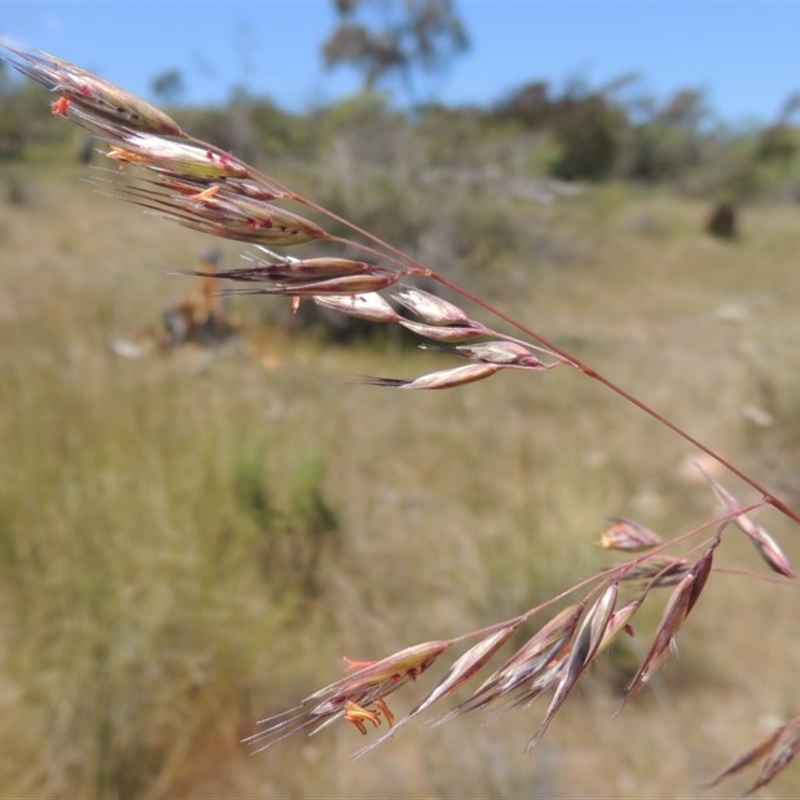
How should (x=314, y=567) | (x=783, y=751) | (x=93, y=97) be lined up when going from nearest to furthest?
(x=93, y=97) < (x=783, y=751) < (x=314, y=567)

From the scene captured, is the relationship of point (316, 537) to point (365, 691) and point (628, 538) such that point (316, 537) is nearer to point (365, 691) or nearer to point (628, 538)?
point (628, 538)

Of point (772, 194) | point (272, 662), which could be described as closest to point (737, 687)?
point (272, 662)

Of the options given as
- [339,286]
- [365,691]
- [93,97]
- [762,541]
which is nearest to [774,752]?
[762,541]

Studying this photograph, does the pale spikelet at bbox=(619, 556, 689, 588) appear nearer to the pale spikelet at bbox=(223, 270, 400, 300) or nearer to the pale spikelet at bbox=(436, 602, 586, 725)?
the pale spikelet at bbox=(436, 602, 586, 725)

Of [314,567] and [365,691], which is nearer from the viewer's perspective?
[365,691]

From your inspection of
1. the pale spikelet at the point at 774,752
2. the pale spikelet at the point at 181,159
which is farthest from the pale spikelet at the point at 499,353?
the pale spikelet at the point at 774,752

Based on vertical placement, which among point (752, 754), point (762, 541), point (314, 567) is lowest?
point (314, 567)

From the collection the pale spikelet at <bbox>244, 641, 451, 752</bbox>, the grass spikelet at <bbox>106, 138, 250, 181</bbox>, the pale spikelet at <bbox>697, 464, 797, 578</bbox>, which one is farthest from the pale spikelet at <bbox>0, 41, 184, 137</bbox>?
the pale spikelet at <bbox>697, 464, 797, 578</bbox>

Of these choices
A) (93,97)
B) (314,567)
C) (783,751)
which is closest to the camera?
(93,97)
